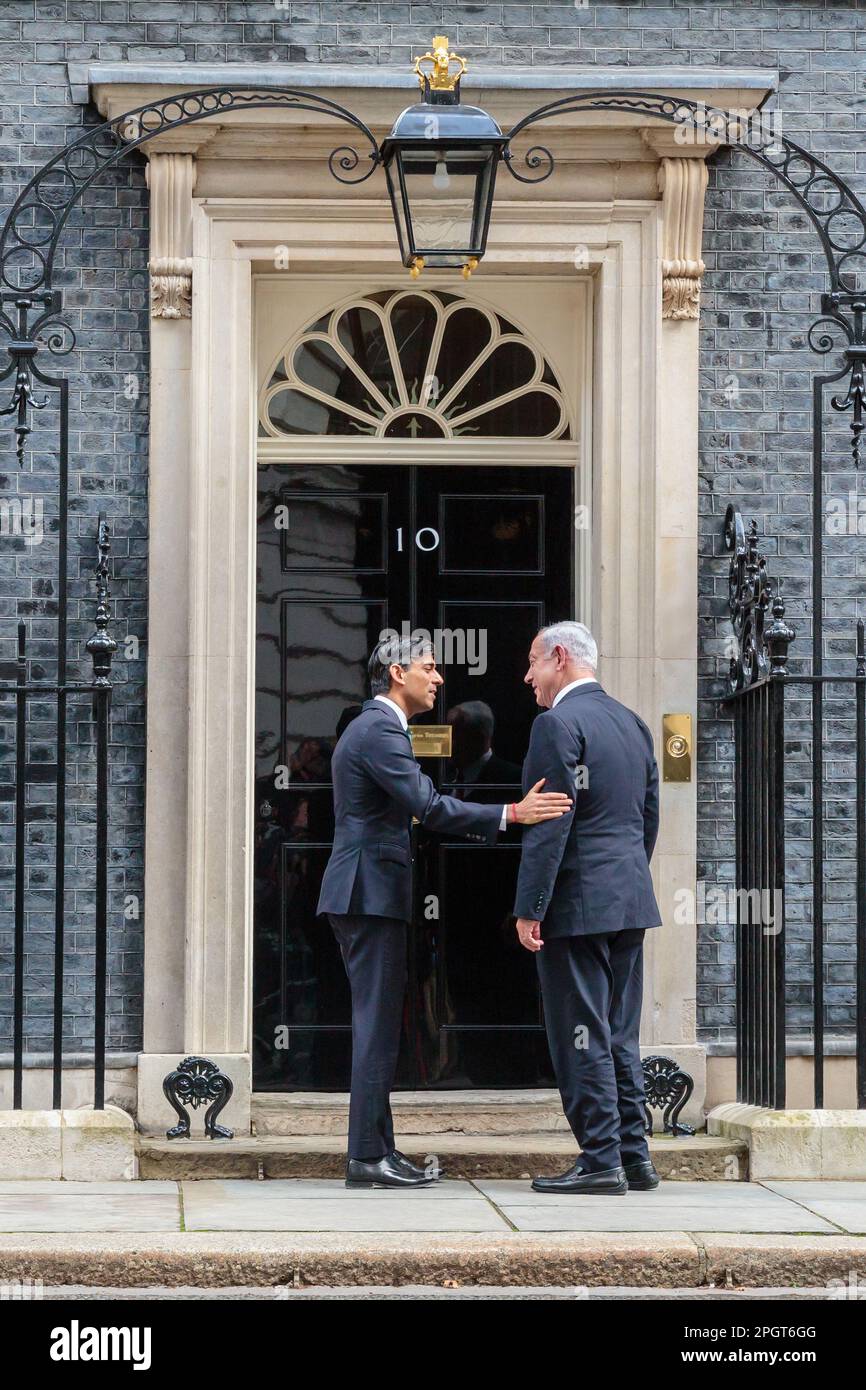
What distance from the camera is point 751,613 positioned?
8.33 m

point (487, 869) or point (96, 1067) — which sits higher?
point (487, 869)

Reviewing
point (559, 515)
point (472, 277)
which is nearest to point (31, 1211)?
point (559, 515)

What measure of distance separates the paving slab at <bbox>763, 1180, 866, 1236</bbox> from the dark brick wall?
1115 mm

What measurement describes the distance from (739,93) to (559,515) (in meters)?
1.90

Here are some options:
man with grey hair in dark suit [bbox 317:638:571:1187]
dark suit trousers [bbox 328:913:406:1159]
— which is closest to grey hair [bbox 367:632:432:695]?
man with grey hair in dark suit [bbox 317:638:571:1187]

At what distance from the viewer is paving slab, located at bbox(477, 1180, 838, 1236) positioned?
662cm

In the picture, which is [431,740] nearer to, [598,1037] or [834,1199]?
[598,1037]

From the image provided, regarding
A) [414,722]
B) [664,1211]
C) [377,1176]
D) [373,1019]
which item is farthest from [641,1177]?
[414,722]

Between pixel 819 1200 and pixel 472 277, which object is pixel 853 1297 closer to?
pixel 819 1200

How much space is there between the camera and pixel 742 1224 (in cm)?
674

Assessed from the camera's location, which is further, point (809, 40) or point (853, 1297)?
point (809, 40)

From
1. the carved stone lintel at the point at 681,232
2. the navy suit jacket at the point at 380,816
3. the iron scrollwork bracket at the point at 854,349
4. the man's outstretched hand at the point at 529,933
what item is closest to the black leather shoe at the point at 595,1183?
the man's outstretched hand at the point at 529,933

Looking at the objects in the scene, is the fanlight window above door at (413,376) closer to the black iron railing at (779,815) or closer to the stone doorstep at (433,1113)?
the black iron railing at (779,815)

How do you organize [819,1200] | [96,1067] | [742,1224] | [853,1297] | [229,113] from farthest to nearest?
[229,113], [96,1067], [819,1200], [742,1224], [853,1297]
